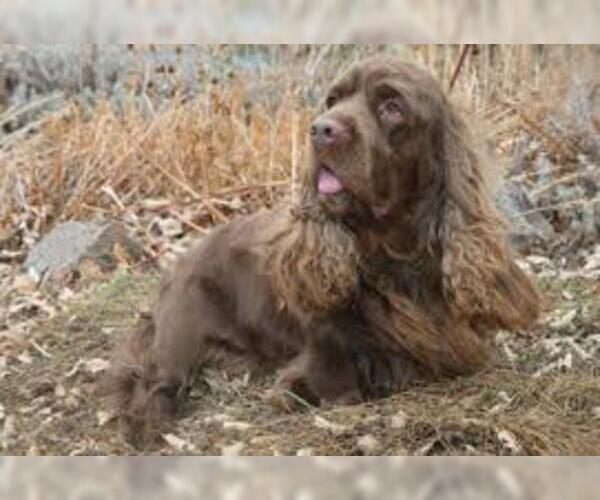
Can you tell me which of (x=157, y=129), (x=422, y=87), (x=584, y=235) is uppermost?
(x=422, y=87)

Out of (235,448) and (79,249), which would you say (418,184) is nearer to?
(235,448)

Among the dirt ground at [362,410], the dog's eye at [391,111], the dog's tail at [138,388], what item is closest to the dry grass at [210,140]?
the dirt ground at [362,410]

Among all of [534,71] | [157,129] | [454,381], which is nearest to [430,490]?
[454,381]

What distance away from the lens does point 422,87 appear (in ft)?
9.25

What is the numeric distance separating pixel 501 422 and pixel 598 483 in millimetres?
2119

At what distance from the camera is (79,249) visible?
4.70 m

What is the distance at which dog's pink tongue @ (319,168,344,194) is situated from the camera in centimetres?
266

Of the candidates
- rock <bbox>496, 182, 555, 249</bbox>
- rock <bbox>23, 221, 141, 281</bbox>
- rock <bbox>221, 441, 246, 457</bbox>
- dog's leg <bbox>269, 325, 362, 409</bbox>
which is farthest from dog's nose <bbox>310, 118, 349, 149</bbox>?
rock <bbox>23, 221, 141, 281</bbox>

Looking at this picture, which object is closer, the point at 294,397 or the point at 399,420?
the point at 399,420

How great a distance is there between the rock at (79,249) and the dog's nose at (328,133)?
2.24m

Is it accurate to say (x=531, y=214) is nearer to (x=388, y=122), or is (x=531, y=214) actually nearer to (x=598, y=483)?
(x=388, y=122)

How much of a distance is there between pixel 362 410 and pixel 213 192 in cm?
234

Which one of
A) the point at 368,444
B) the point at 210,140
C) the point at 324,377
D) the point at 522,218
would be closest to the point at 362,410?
the point at 324,377

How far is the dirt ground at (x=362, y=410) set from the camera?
2.49 meters
